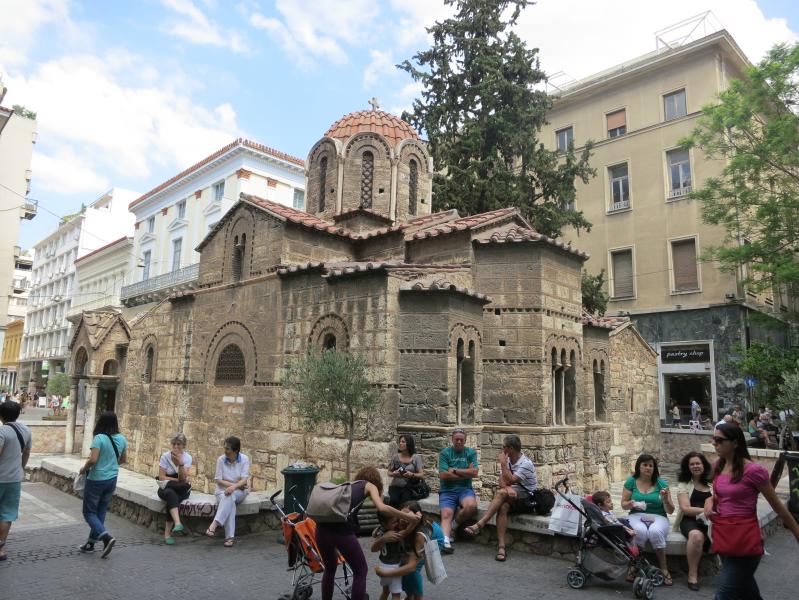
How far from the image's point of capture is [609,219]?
24.9 metres

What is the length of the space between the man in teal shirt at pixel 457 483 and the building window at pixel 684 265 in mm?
18642

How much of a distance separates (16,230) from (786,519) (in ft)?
95.6

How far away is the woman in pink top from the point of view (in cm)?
364

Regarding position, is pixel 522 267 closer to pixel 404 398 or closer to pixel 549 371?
pixel 549 371

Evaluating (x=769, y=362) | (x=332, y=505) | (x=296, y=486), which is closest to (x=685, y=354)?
(x=769, y=362)

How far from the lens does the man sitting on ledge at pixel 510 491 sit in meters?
6.52

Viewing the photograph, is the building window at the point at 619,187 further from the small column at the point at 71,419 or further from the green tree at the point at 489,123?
the small column at the point at 71,419

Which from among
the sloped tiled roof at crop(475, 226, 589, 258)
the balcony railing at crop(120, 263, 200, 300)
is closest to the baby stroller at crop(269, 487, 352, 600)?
the sloped tiled roof at crop(475, 226, 589, 258)

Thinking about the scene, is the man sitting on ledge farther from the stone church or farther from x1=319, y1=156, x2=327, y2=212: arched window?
x1=319, y1=156, x2=327, y2=212: arched window

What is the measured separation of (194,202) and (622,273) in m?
21.2

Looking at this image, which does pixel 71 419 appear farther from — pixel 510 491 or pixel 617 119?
pixel 617 119

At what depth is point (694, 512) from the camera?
5754 mm

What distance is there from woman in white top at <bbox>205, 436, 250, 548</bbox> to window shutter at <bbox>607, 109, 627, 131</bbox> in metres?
23.7

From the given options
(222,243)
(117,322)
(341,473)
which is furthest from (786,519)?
(117,322)
